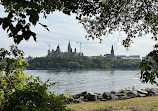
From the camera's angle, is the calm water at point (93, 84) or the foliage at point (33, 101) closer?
the foliage at point (33, 101)

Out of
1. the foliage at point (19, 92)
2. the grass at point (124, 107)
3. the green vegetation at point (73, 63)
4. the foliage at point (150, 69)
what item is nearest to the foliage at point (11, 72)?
the foliage at point (19, 92)

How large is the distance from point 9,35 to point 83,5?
4.53m

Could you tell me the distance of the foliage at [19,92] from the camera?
176 inches

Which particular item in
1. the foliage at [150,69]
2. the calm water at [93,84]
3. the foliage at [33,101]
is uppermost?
the foliage at [150,69]

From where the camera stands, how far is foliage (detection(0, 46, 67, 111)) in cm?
447

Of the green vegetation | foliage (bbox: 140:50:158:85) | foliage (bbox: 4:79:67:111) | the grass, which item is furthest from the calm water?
the green vegetation

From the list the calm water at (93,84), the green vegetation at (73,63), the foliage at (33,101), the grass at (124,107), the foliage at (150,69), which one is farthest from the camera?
the green vegetation at (73,63)

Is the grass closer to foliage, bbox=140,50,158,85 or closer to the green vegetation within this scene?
foliage, bbox=140,50,158,85

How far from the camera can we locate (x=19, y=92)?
460cm

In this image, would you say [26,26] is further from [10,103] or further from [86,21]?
[86,21]

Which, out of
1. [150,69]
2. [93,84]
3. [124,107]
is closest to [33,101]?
[150,69]

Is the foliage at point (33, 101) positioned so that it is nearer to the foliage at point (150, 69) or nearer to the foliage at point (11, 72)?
the foliage at point (11, 72)

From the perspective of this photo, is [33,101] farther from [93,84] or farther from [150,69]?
[93,84]

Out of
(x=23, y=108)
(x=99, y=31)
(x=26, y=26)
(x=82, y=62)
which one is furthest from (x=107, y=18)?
(x=82, y=62)
